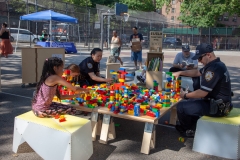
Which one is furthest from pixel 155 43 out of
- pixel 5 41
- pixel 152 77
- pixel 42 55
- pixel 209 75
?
pixel 5 41

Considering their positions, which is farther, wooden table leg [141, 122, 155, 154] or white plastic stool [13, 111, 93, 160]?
wooden table leg [141, 122, 155, 154]

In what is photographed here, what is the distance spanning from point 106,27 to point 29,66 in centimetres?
1725

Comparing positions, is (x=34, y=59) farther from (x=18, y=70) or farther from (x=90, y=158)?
(x=90, y=158)

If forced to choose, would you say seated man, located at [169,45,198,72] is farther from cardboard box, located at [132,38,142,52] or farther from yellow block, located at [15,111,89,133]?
cardboard box, located at [132,38,142,52]

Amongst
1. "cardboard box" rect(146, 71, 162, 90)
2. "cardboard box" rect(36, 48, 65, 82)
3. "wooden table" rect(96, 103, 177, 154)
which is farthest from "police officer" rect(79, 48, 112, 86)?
"cardboard box" rect(36, 48, 65, 82)

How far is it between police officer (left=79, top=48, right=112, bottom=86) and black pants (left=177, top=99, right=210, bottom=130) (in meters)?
1.61

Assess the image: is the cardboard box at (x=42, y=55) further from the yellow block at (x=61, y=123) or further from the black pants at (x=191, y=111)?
the black pants at (x=191, y=111)

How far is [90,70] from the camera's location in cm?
532

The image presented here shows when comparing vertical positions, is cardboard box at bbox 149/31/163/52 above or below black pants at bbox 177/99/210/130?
above

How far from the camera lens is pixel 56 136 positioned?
3176mm

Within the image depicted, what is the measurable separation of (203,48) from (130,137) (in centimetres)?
182

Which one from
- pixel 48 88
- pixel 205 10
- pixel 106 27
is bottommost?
pixel 48 88

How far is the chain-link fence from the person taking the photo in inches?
729

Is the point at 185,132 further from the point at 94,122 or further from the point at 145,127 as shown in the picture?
the point at 94,122
